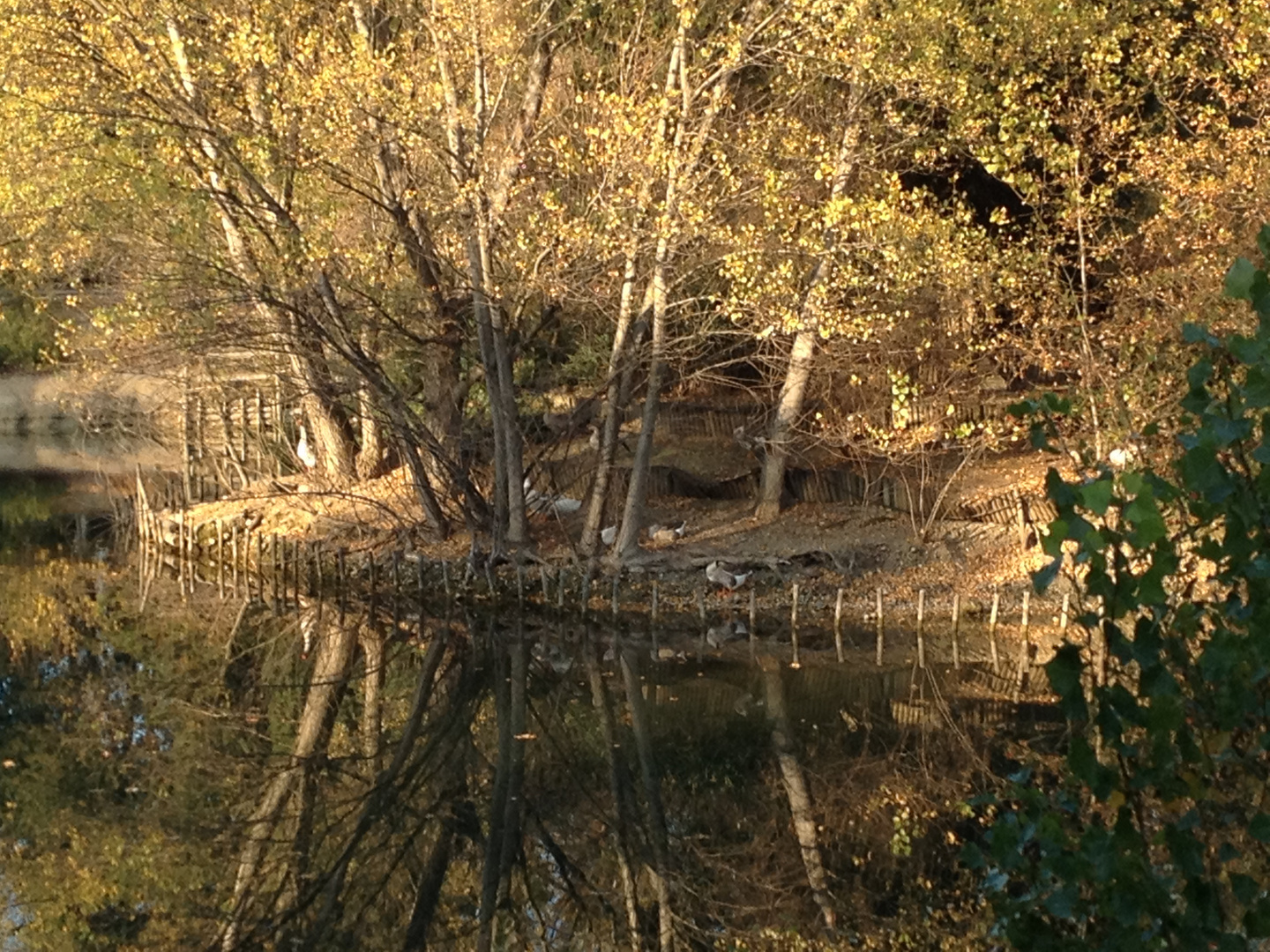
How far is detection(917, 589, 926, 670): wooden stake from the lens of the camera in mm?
15102

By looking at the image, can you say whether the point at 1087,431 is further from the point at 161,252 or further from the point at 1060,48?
the point at 161,252

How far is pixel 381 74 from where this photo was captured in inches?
588

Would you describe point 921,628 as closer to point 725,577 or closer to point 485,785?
point 725,577

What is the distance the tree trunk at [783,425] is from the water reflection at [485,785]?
2986 mm

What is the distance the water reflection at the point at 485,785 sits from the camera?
938 centimetres

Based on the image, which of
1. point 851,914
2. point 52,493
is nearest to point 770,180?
point 851,914

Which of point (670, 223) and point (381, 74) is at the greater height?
point (381, 74)

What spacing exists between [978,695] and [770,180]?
5134mm

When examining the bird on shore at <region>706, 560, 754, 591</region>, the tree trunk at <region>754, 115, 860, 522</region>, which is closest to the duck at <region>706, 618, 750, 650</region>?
the bird on shore at <region>706, 560, 754, 591</region>

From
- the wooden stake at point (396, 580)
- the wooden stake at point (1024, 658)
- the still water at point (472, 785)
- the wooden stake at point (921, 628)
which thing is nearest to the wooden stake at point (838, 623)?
the still water at point (472, 785)

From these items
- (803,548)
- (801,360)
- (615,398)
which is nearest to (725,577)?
(803,548)

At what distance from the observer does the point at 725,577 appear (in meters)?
17.3

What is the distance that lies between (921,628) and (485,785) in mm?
5866

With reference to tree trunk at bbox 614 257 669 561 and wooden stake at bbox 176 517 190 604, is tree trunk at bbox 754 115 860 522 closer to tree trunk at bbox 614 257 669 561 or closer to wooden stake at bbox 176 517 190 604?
tree trunk at bbox 614 257 669 561
